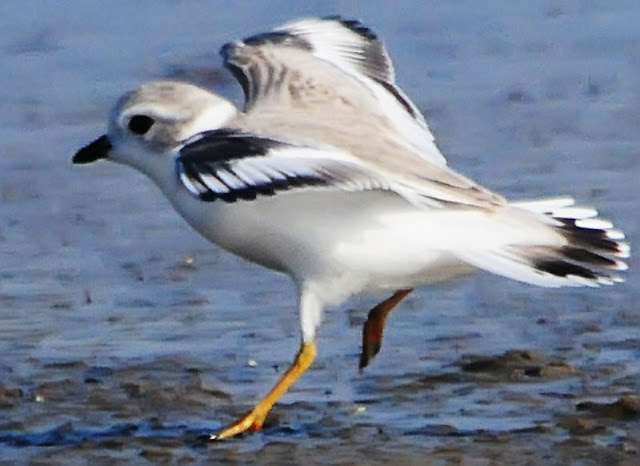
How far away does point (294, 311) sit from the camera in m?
7.32

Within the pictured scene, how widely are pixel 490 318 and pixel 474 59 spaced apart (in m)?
3.83

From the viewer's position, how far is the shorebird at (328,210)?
598 centimetres

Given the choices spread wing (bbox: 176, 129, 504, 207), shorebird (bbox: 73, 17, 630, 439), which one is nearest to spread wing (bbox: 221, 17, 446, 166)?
shorebird (bbox: 73, 17, 630, 439)

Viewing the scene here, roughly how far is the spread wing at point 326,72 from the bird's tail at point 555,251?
43cm

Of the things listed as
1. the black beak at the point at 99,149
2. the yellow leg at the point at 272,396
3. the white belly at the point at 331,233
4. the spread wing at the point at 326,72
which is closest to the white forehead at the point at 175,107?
the black beak at the point at 99,149

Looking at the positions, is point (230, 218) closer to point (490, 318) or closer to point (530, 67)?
point (490, 318)

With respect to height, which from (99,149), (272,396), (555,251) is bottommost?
(272,396)

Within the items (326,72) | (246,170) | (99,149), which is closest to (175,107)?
(99,149)

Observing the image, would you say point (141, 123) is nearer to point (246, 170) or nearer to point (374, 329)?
point (246, 170)

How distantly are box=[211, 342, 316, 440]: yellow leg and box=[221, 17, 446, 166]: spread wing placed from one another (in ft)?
2.32

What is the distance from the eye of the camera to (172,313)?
24.2 feet

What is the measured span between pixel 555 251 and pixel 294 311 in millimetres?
1397

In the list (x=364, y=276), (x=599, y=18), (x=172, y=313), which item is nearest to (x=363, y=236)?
(x=364, y=276)

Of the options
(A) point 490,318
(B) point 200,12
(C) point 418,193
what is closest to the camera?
(C) point 418,193
